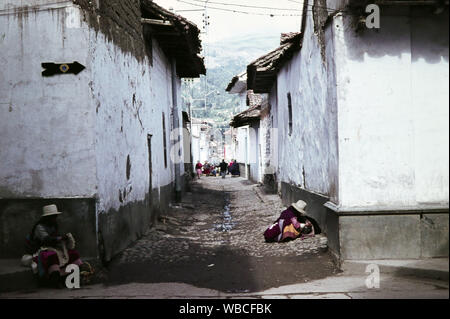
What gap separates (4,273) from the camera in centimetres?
650

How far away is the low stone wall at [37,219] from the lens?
7.21 meters

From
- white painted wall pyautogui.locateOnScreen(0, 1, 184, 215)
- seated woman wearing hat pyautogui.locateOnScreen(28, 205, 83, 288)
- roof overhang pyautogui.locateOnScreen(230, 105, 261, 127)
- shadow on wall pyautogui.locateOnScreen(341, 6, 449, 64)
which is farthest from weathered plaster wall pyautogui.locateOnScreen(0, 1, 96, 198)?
roof overhang pyautogui.locateOnScreen(230, 105, 261, 127)

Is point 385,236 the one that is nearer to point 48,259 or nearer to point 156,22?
point 48,259

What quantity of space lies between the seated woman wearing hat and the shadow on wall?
15.2 ft

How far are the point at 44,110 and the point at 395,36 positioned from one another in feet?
16.3

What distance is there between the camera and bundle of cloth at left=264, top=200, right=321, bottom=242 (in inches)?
360

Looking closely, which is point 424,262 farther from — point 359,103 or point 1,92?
point 1,92

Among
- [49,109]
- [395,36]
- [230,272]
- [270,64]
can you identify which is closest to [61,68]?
[49,109]

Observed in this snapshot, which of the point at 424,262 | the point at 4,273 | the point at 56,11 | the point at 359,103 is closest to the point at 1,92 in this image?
the point at 56,11

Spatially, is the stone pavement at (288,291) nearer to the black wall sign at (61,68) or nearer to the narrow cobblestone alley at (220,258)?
the narrow cobblestone alley at (220,258)

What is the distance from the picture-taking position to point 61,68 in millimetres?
7203

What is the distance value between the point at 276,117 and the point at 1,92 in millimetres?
11220

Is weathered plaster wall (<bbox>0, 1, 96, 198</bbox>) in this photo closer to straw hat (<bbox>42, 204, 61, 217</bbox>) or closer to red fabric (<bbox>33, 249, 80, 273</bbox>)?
straw hat (<bbox>42, 204, 61, 217</bbox>)

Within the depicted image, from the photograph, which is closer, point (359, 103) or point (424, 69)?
point (424, 69)
